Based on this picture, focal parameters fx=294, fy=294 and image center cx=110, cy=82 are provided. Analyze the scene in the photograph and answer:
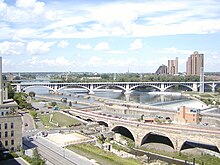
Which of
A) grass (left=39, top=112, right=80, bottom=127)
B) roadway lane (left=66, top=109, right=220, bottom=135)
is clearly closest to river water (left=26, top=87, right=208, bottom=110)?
roadway lane (left=66, top=109, right=220, bottom=135)

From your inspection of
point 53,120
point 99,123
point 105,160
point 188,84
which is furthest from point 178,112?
point 188,84

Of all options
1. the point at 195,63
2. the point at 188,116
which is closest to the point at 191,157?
the point at 188,116

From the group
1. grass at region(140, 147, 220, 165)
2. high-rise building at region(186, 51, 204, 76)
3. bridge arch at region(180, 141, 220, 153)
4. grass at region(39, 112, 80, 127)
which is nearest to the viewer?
grass at region(140, 147, 220, 165)

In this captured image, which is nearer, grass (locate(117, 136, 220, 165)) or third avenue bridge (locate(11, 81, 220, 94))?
grass (locate(117, 136, 220, 165))

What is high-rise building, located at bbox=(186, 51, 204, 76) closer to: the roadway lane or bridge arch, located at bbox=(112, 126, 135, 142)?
the roadway lane

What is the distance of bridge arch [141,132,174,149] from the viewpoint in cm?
3581

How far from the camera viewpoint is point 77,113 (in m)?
49.7

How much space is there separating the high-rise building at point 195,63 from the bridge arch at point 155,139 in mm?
113315

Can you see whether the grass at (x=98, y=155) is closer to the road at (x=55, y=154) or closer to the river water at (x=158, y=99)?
the road at (x=55, y=154)

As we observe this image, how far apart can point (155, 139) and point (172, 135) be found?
3558 mm

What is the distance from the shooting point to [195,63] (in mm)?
152875

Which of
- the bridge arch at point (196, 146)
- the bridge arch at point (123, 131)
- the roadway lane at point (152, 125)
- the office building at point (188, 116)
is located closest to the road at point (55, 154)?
the roadway lane at point (152, 125)

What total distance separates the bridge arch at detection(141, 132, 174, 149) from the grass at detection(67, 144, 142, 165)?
8.58 meters

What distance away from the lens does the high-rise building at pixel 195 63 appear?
145m
